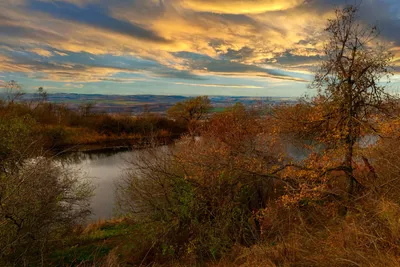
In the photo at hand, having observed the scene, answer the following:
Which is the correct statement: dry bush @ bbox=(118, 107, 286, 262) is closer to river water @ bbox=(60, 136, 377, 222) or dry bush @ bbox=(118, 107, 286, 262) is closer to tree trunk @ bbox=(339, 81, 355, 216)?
river water @ bbox=(60, 136, 377, 222)

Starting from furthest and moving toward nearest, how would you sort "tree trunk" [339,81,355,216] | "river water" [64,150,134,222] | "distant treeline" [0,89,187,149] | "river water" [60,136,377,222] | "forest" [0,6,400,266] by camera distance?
"distant treeline" [0,89,187,149] → "river water" [64,150,134,222] → "river water" [60,136,377,222] → "tree trunk" [339,81,355,216] → "forest" [0,6,400,266]

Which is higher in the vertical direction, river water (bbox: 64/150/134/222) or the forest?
the forest

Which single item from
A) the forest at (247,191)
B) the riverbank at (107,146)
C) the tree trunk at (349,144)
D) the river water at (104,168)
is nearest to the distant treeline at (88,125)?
the riverbank at (107,146)

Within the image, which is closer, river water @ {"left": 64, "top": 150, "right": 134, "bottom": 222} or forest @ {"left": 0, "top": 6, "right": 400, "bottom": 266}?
forest @ {"left": 0, "top": 6, "right": 400, "bottom": 266}

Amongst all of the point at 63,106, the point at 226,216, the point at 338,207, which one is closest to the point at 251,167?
the point at 226,216

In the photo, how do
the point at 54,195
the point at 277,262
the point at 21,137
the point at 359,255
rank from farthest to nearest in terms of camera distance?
the point at 21,137
the point at 54,195
the point at 277,262
the point at 359,255

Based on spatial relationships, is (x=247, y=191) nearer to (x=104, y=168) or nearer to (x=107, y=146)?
(x=104, y=168)

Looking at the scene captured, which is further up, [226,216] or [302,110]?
[302,110]

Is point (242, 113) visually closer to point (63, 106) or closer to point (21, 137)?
point (21, 137)

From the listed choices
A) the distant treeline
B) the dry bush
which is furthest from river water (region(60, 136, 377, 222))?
the distant treeline

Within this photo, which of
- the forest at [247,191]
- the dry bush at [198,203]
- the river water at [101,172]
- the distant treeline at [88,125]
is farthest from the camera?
the distant treeline at [88,125]

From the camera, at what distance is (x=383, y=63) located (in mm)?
9164

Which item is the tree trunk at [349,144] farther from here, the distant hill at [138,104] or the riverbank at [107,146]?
the riverbank at [107,146]

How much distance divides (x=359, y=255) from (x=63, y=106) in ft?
158
